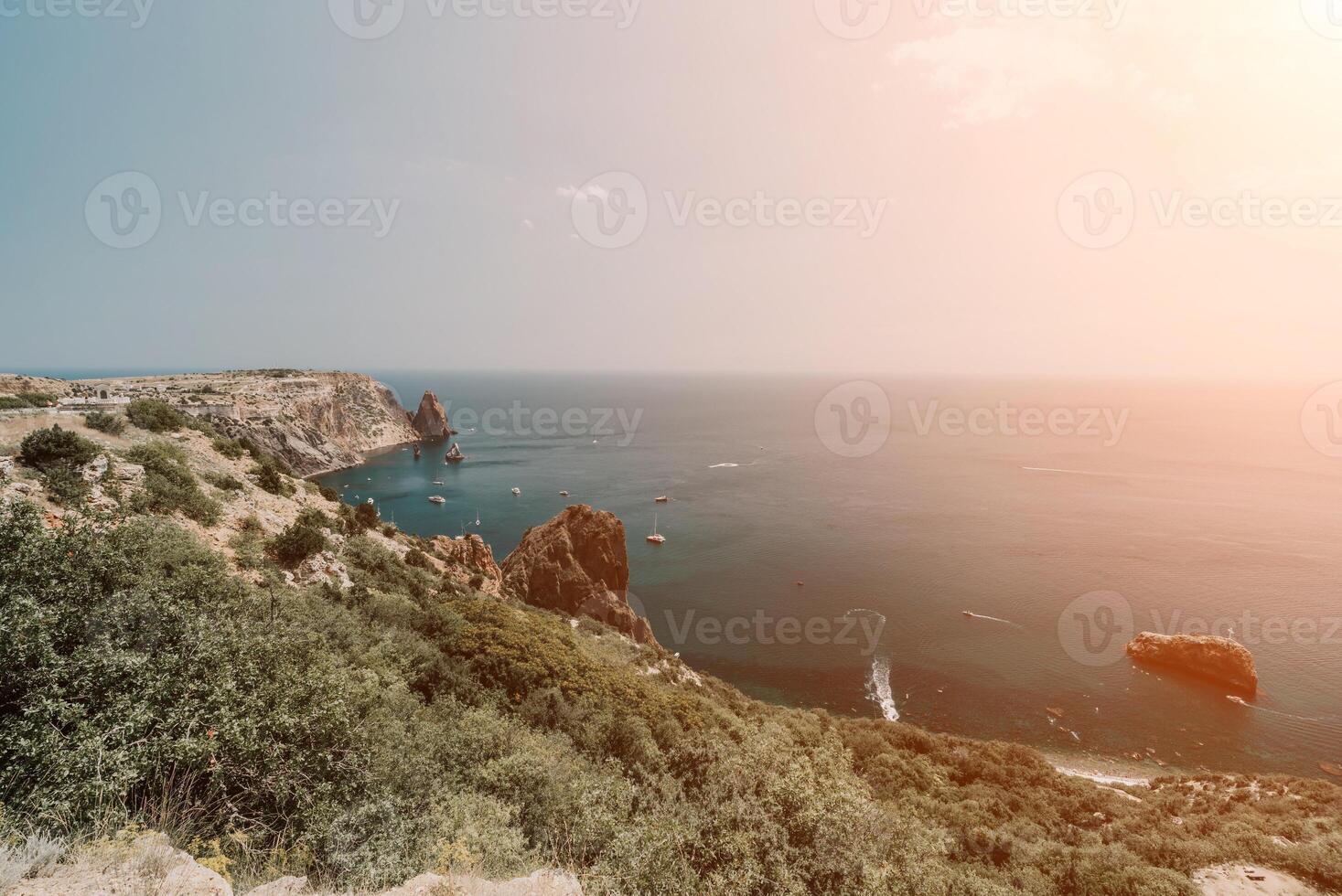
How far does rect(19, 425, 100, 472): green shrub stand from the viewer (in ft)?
57.7

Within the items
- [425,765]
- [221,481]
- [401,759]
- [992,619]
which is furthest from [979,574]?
[221,481]

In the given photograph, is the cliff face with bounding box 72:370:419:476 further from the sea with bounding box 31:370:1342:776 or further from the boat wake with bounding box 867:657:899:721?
the boat wake with bounding box 867:657:899:721

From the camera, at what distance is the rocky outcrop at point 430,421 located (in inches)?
5320

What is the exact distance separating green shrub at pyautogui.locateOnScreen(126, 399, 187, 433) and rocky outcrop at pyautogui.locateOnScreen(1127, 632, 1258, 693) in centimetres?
7808

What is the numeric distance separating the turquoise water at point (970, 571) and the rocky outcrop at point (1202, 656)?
1.55 m

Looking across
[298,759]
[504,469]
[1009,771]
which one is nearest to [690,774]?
[298,759]

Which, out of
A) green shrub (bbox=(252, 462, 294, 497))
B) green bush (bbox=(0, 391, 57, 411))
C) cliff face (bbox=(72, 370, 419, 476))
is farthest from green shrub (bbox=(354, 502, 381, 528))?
cliff face (bbox=(72, 370, 419, 476))

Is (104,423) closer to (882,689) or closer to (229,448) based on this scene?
(229,448)

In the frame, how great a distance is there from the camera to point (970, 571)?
200 feet

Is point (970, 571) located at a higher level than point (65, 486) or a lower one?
lower

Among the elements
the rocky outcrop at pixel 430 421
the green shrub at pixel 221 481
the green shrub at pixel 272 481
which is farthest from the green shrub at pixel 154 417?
→ the rocky outcrop at pixel 430 421

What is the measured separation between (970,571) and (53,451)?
76.4m

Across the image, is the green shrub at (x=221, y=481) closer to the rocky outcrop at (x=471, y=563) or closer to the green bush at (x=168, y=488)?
the green bush at (x=168, y=488)

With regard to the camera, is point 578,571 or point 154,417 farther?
point 578,571
